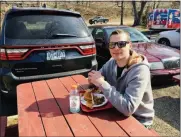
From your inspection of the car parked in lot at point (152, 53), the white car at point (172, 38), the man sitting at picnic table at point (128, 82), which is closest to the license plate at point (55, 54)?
the man sitting at picnic table at point (128, 82)

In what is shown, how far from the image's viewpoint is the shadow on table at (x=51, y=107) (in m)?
2.13

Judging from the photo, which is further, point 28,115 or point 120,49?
point 120,49

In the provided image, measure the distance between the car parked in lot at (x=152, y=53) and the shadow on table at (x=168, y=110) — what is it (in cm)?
63

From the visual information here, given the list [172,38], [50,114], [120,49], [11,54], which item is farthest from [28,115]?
[172,38]

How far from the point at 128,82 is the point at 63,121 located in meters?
0.63

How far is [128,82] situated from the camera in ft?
7.02

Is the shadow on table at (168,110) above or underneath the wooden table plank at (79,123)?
underneath

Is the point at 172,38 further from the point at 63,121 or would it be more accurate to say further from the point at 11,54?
the point at 63,121

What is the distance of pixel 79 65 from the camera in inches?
154

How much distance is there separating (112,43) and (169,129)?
82.1 inches

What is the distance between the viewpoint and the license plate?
364cm

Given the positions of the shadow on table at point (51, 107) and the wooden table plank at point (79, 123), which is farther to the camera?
the shadow on table at point (51, 107)

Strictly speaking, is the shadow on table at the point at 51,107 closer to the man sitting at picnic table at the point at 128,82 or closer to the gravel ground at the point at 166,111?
the man sitting at picnic table at the point at 128,82

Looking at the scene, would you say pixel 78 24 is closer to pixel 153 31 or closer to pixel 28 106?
pixel 28 106
